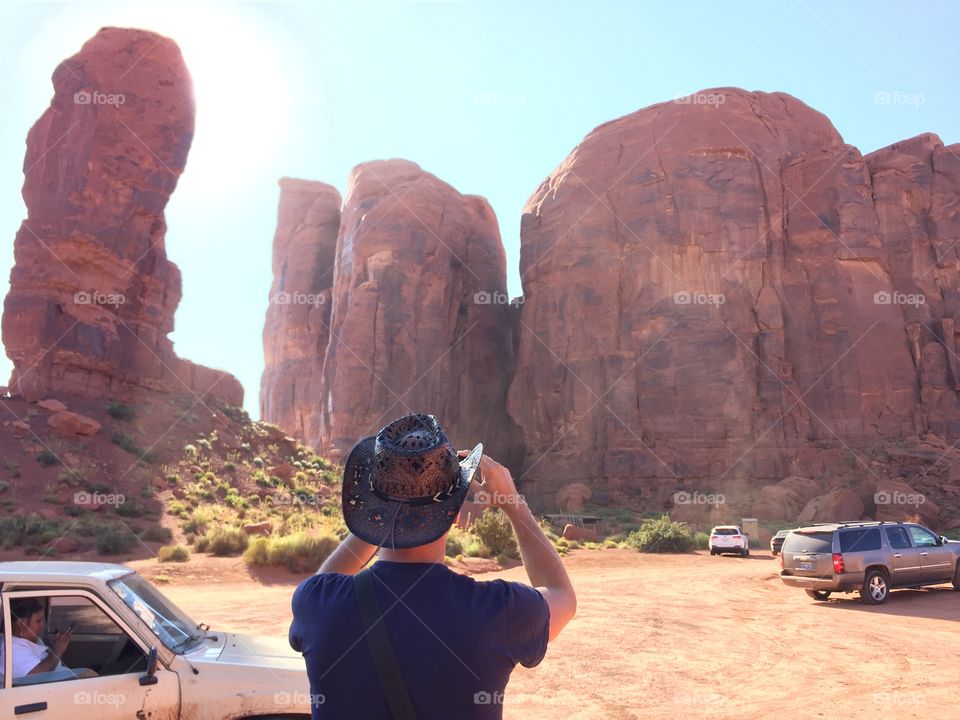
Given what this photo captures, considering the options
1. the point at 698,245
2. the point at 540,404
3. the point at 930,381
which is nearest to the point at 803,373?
the point at 930,381

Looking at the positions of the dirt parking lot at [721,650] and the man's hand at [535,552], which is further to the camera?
the dirt parking lot at [721,650]

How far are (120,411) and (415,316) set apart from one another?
23.4m

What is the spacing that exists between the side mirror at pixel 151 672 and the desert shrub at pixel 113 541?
18667 mm

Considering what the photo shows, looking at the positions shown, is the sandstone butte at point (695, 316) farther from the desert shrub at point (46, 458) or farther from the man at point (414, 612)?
the man at point (414, 612)

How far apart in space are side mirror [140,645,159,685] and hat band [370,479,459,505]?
2.69 metres

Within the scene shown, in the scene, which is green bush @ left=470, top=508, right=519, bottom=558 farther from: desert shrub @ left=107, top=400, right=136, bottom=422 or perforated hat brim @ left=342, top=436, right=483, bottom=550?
desert shrub @ left=107, top=400, right=136, bottom=422

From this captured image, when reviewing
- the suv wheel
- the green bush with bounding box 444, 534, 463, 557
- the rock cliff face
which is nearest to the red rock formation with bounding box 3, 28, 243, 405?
the rock cliff face

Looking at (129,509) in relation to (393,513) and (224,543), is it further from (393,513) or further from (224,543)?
(393,513)

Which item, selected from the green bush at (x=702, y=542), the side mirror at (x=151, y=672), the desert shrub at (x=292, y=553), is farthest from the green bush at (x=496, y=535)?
the side mirror at (x=151, y=672)

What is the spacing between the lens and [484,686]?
1.85 metres

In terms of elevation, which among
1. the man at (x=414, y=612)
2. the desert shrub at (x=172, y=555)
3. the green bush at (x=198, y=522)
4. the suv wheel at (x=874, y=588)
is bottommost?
the green bush at (x=198, y=522)

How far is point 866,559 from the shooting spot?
13469 mm

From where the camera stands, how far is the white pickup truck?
376 cm

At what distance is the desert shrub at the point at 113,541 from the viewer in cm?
2011
